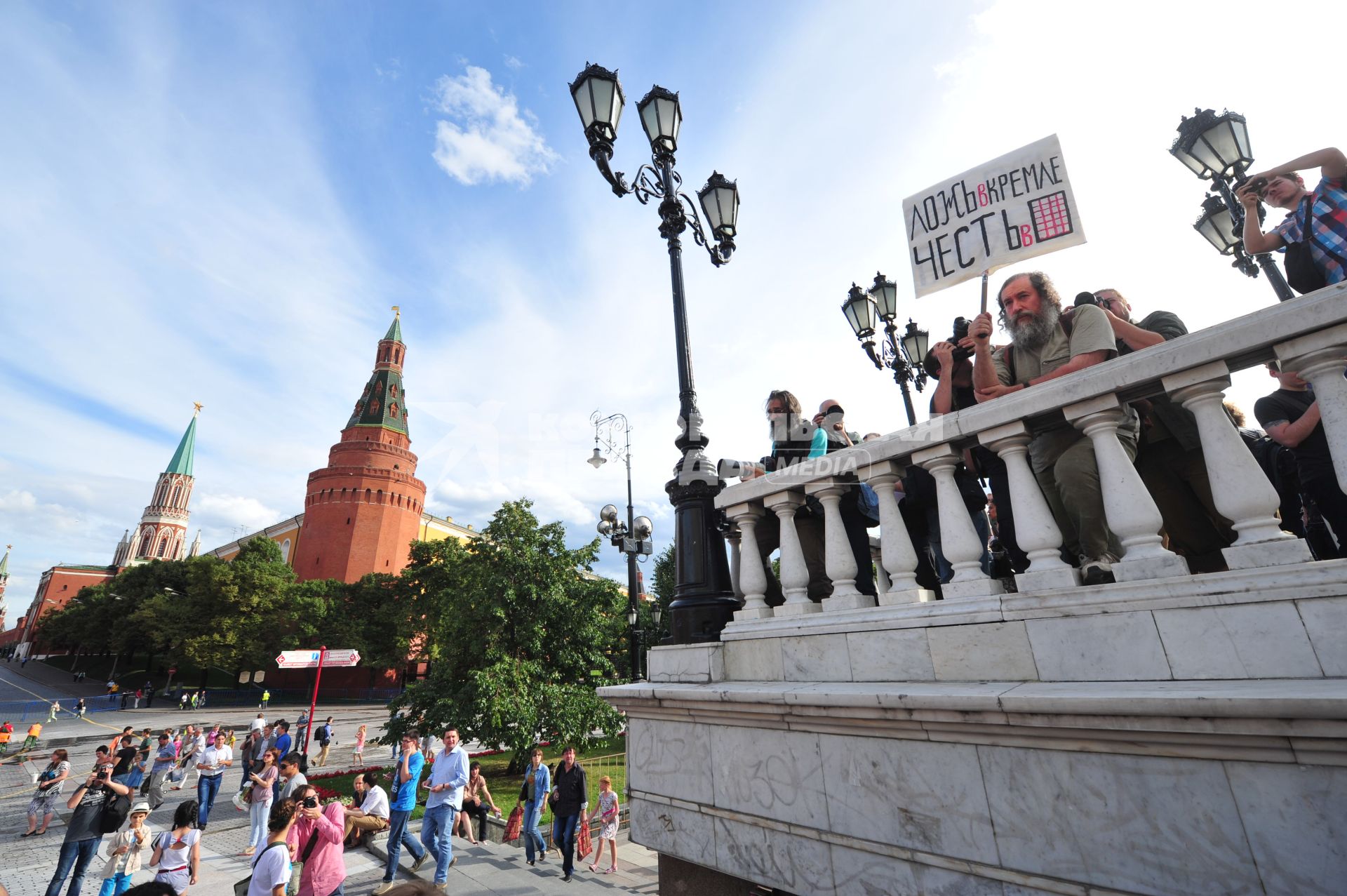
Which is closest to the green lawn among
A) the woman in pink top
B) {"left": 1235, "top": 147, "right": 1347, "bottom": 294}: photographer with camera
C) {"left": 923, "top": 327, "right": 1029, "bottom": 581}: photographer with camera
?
Answer: the woman in pink top

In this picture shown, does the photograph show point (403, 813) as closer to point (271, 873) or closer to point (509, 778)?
point (271, 873)

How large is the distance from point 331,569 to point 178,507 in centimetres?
7724

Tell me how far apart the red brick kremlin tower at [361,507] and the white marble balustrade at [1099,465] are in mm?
52099

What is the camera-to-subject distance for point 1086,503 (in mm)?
2840

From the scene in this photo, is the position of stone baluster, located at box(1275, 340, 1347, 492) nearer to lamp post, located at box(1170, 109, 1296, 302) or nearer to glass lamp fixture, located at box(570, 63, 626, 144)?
lamp post, located at box(1170, 109, 1296, 302)

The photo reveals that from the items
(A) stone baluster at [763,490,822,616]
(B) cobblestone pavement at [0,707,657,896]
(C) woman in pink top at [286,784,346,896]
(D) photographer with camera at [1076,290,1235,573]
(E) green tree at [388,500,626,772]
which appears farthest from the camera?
(E) green tree at [388,500,626,772]

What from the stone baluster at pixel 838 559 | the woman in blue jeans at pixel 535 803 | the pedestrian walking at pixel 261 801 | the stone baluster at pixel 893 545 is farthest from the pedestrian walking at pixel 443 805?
the stone baluster at pixel 893 545

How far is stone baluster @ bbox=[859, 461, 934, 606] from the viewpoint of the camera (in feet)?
10.2

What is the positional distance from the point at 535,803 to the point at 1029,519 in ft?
27.7

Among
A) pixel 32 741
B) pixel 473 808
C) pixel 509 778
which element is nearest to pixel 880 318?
pixel 473 808

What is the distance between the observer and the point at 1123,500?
2572mm

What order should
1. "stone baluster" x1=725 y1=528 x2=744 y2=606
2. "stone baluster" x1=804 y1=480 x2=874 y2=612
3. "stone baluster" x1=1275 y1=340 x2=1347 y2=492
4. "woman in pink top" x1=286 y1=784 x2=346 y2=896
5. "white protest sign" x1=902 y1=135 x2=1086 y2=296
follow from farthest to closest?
1. "woman in pink top" x1=286 y1=784 x2=346 y2=896
2. "stone baluster" x1=725 y1=528 x2=744 y2=606
3. "white protest sign" x1=902 y1=135 x2=1086 y2=296
4. "stone baluster" x1=804 y1=480 x2=874 y2=612
5. "stone baluster" x1=1275 y1=340 x2=1347 y2=492

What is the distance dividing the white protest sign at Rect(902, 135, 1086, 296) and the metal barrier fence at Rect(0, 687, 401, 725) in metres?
47.5

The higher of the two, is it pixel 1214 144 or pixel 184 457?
pixel 184 457
